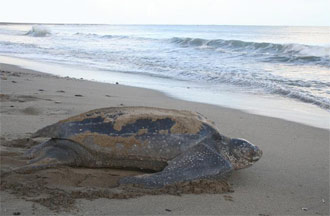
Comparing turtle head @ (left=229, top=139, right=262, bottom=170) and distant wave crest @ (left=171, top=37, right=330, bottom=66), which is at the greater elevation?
distant wave crest @ (left=171, top=37, right=330, bottom=66)

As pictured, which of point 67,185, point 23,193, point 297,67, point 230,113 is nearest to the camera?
point 23,193

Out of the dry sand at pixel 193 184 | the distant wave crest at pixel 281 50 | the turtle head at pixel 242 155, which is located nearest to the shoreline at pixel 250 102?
the dry sand at pixel 193 184

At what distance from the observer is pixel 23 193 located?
2.29m

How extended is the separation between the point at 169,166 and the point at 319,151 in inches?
68.4

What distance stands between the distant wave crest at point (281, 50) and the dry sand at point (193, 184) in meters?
8.88

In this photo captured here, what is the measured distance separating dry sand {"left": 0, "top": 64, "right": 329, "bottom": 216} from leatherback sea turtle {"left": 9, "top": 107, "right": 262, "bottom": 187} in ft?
0.31

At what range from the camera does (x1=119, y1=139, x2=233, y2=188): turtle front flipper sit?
2.59m

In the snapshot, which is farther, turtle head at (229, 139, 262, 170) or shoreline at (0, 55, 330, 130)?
shoreline at (0, 55, 330, 130)

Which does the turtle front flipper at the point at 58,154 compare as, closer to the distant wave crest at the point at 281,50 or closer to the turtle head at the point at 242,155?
the turtle head at the point at 242,155

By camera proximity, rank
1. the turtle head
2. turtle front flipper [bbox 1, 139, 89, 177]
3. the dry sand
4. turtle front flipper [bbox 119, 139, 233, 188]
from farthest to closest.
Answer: the turtle head, turtle front flipper [bbox 1, 139, 89, 177], turtle front flipper [bbox 119, 139, 233, 188], the dry sand

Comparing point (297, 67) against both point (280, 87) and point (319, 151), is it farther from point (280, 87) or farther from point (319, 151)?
point (319, 151)

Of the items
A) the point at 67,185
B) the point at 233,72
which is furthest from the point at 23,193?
the point at 233,72

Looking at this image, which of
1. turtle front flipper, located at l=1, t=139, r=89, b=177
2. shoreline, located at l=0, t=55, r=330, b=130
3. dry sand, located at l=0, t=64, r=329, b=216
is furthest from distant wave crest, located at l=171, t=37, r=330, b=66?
turtle front flipper, located at l=1, t=139, r=89, b=177

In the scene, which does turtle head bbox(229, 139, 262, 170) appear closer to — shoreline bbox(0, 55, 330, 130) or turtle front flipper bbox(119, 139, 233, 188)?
turtle front flipper bbox(119, 139, 233, 188)
